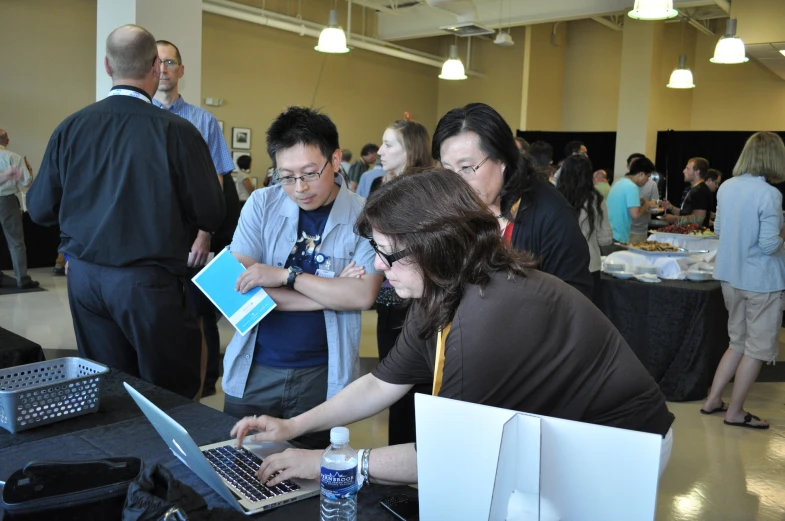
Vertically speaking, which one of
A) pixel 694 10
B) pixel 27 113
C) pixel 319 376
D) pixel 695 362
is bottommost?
pixel 695 362

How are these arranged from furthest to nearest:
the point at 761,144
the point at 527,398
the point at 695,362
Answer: the point at 695,362
the point at 761,144
the point at 527,398

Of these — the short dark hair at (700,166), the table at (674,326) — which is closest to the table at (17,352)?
the table at (674,326)

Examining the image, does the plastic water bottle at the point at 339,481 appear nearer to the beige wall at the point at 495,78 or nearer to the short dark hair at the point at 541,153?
the short dark hair at the point at 541,153

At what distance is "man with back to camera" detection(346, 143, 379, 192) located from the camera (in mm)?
9117

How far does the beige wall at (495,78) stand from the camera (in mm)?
13156

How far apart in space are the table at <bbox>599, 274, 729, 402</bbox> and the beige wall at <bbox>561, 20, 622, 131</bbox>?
29.7 feet

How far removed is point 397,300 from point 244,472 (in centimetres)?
146

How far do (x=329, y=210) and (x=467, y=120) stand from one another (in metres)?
0.49

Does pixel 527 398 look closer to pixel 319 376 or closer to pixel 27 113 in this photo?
pixel 319 376

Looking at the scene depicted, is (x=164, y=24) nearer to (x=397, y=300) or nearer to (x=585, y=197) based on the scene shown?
(x=397, y=300)

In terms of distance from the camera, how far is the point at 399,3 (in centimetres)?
1141

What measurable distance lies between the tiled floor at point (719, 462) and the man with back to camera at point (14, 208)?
2338 mm

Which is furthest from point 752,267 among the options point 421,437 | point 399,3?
point 399,3

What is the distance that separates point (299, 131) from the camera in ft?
6.31
